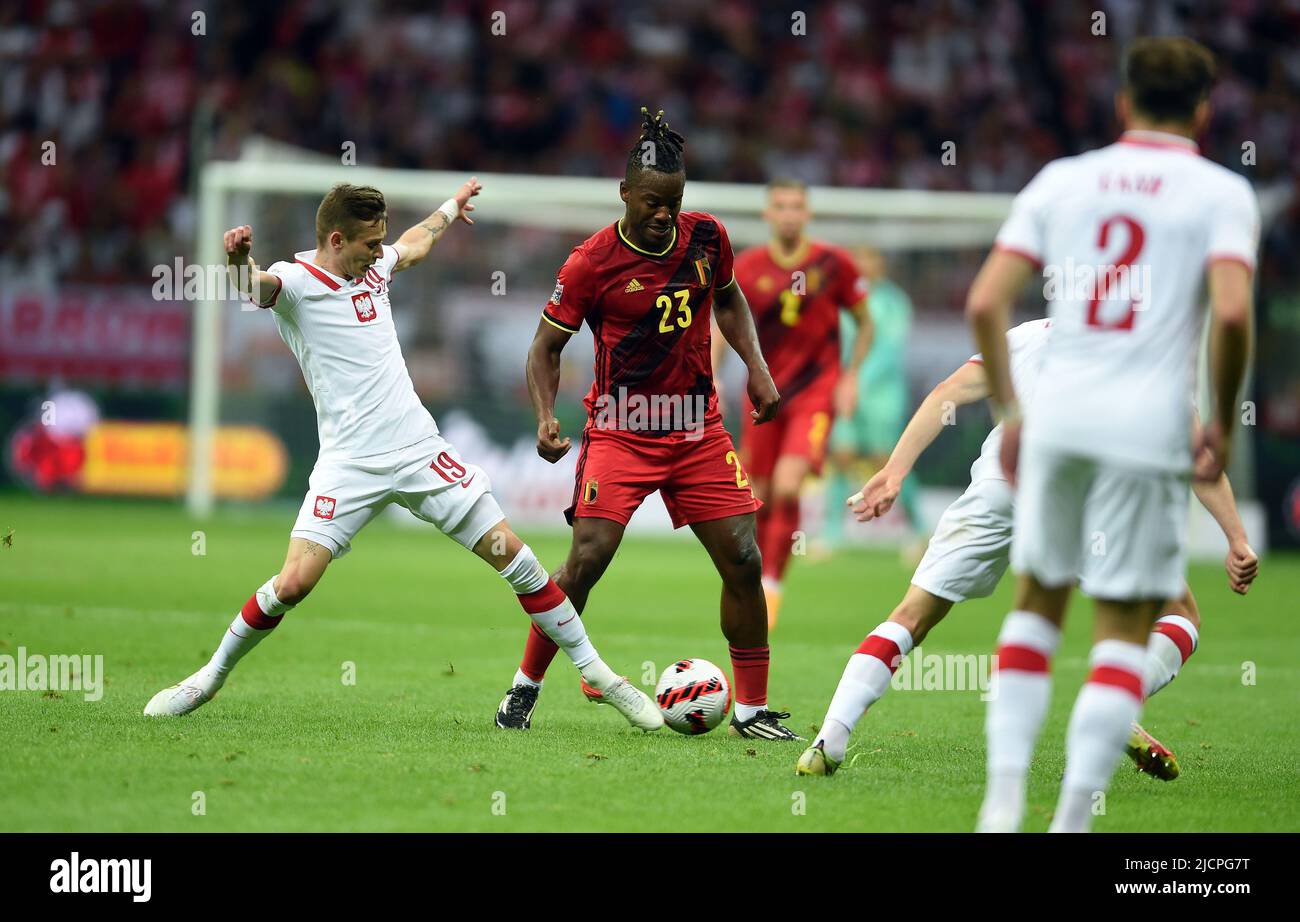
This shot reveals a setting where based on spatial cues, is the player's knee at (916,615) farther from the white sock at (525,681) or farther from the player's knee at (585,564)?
the white sock at (525,681)

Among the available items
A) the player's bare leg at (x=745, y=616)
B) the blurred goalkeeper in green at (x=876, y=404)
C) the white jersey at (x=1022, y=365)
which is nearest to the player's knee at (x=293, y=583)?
the player's bare leg at (x=745, y=616)

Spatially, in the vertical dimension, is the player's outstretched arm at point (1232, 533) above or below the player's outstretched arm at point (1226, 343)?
below

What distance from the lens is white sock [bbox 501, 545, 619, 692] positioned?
6598mm

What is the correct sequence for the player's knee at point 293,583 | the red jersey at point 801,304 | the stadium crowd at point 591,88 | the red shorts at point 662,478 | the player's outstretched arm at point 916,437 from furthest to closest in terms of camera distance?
Answer: the stadium crowd at point 591,88 < the red jersey at point 801,304 < the red shorts at point 662,478 < the player's knee at point 293,583 < the player's outstretched arm at point 916,437

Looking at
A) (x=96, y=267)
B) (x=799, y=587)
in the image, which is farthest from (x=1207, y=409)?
(x=96, y=267)

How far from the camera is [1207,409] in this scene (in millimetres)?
16297

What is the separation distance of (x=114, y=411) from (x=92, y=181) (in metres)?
4.15

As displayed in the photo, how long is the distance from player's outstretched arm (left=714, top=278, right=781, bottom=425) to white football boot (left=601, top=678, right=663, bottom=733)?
3.98ft

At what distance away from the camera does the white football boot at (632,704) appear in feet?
21.8

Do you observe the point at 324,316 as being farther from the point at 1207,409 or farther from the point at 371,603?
the point at 1207,409

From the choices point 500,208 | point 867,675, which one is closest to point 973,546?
point 867,675

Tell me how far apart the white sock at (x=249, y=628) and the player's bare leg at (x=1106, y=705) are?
128 inches

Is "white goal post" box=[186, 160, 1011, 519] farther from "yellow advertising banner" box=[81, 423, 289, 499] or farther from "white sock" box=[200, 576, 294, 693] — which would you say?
"white sock" box=[200, 576, 294, 693]
